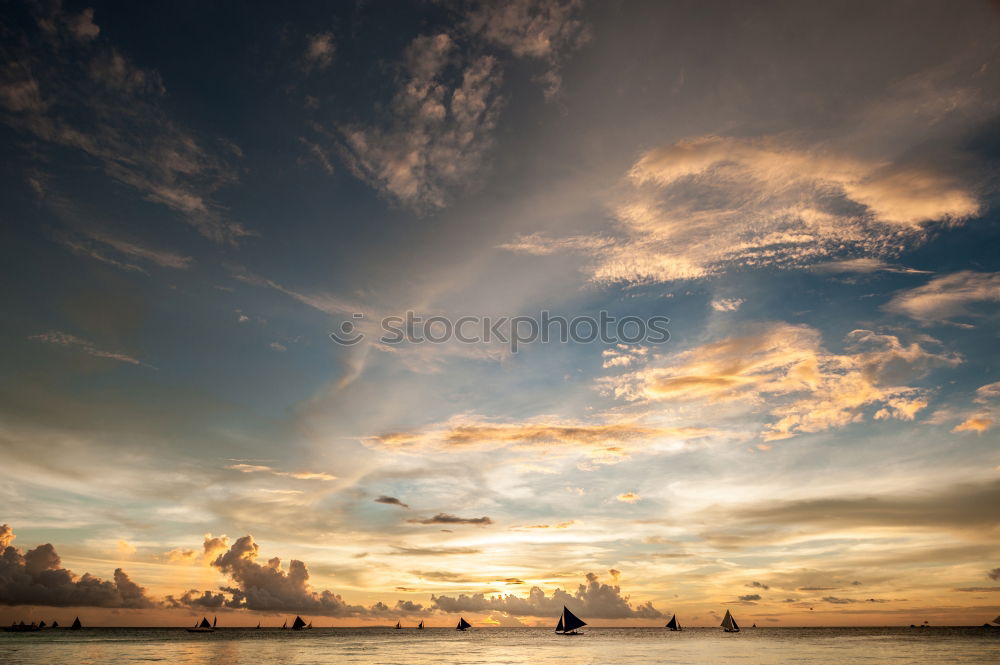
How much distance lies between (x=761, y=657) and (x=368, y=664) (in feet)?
252

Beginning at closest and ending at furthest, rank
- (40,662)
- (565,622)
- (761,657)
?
(40,662)
(761,657)
(565,622)

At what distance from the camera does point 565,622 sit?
146000 millimetres

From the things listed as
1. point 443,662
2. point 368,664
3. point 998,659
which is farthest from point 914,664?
point 368,664

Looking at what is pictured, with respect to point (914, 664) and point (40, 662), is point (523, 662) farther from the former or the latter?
point (40, 662)

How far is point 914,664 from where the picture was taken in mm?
100562

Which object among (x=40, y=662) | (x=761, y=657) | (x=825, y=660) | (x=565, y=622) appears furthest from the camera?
(x=565, y=622)

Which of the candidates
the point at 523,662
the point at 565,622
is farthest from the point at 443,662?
the point at 565,622

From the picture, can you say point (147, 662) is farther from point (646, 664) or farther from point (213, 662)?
point (646, 664)

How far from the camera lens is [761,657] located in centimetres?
11562

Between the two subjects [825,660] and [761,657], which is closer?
[825,660]

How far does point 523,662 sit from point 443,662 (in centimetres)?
1513

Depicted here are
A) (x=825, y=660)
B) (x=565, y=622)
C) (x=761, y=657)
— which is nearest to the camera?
(x=825, y=660)

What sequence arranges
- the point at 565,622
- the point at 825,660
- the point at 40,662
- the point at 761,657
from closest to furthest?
1. the point at 40,662
2. the point at 825,660
3. the point at 761,657
4. the point at 565,622

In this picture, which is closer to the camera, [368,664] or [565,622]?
[368,664]
